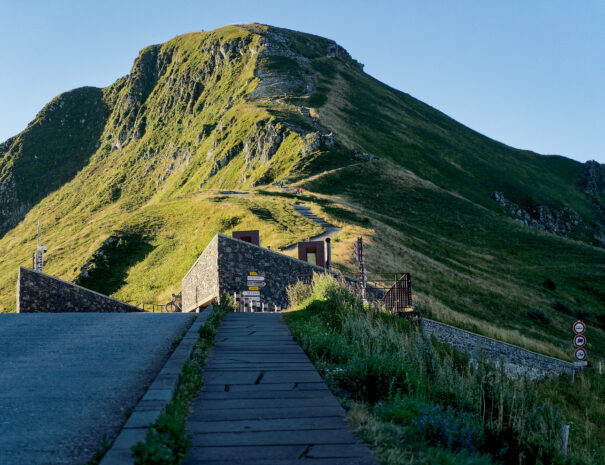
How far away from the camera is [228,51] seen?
137 m

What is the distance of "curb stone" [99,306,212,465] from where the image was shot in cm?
344

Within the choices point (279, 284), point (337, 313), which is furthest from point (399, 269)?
point (337, 313)

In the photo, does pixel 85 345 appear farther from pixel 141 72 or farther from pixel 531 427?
pixel 141 72

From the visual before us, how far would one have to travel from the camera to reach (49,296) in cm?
1530

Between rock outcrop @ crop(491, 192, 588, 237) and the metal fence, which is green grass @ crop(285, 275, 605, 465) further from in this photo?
rock outcrop @ crop(491, 192, 588, 237)

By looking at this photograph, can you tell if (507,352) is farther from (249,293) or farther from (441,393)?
(441,393)

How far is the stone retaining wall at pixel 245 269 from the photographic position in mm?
21156

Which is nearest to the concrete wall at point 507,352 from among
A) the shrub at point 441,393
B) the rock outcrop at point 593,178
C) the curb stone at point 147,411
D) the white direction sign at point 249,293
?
the white direction sign at point 249,293

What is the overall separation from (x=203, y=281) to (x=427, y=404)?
1937cm

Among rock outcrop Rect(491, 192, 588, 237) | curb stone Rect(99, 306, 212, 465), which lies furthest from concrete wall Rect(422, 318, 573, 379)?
rock outcrop Rect(491, 192, 588, 237)

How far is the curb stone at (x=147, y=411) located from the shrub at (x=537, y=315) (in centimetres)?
3629

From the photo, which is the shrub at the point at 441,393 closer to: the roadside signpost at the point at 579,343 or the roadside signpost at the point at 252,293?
the roadside signpost at the point at 252,293

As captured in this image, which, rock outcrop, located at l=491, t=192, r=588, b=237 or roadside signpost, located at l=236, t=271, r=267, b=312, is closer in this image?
roadside signpost, located at l=236, t=271, r=267, b=312

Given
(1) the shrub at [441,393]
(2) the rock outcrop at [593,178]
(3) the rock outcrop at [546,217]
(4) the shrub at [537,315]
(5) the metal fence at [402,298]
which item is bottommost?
(4) the shrub at [537,315]
